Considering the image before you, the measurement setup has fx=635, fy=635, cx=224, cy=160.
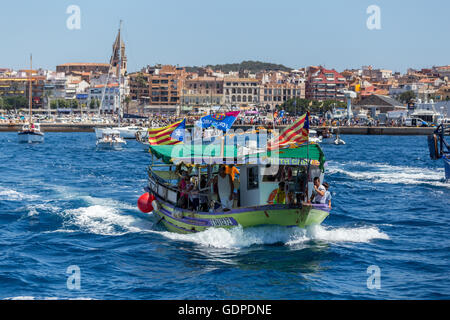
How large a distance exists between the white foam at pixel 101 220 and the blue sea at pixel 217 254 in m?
0.04

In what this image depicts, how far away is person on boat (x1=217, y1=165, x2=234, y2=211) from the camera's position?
19188 millimetres

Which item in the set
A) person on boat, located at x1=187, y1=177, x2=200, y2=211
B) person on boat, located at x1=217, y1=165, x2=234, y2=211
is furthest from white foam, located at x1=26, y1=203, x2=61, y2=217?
person on boat, located at x1=217, y1=165, x2=234, y2=211

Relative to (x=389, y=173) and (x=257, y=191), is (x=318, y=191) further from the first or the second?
(x=389, y=173)

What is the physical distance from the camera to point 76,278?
16234 mm

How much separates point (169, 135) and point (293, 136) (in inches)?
224

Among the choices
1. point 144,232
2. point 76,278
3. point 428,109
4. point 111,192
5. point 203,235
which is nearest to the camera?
point 76,278

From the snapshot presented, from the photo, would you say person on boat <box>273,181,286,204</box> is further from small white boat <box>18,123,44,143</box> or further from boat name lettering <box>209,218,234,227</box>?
small white boat <box>18,123,44,143</box>

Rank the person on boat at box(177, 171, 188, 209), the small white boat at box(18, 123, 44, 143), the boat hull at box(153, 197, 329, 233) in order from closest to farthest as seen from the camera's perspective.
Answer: the boat hull at box(153, 197, 329, 233) → the person on boat at box(177, 171, 188, 209) → the small white boat at box(18, 123, 44, 143)

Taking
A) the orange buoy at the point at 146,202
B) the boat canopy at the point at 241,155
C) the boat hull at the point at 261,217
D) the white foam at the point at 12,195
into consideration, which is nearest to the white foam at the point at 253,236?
the boat hull at the point at 261,217

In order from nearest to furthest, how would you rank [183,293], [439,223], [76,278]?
[183,293] → [76,278] → [439,223]

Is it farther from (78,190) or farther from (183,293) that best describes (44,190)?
(183,293)

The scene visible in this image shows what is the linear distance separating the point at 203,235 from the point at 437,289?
705 cm

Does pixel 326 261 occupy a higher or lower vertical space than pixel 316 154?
lower

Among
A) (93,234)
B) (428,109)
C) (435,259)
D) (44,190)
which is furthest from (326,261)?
(428,109)
